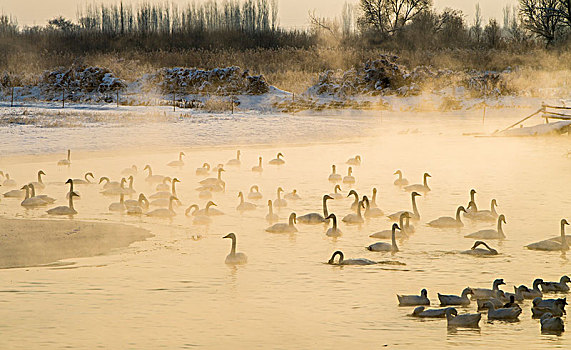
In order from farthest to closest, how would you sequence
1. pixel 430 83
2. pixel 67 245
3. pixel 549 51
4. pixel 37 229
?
pixel 549 51
pixel 430 83
pixel 37 229
pixel 67 245

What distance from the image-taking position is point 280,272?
13.1m

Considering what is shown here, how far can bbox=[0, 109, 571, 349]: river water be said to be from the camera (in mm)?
9922

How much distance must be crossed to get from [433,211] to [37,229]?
350 inches

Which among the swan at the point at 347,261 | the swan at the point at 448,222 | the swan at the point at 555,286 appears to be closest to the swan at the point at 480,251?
the swan at the point at 347,261

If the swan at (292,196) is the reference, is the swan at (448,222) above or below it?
below

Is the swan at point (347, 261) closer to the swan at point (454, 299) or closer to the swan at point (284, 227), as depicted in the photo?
the swan at point (454, 299)

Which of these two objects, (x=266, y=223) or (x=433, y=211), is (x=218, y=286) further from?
(x=433, y=211)

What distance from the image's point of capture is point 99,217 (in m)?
18.2

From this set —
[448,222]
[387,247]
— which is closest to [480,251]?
[387,247]

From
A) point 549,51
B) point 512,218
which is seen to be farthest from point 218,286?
point 549,51

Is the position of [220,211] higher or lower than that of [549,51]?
lower

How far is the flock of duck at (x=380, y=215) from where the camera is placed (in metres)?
10.6

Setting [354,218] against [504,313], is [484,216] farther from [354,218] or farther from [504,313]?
[504,313]

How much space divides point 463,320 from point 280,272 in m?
3.72
